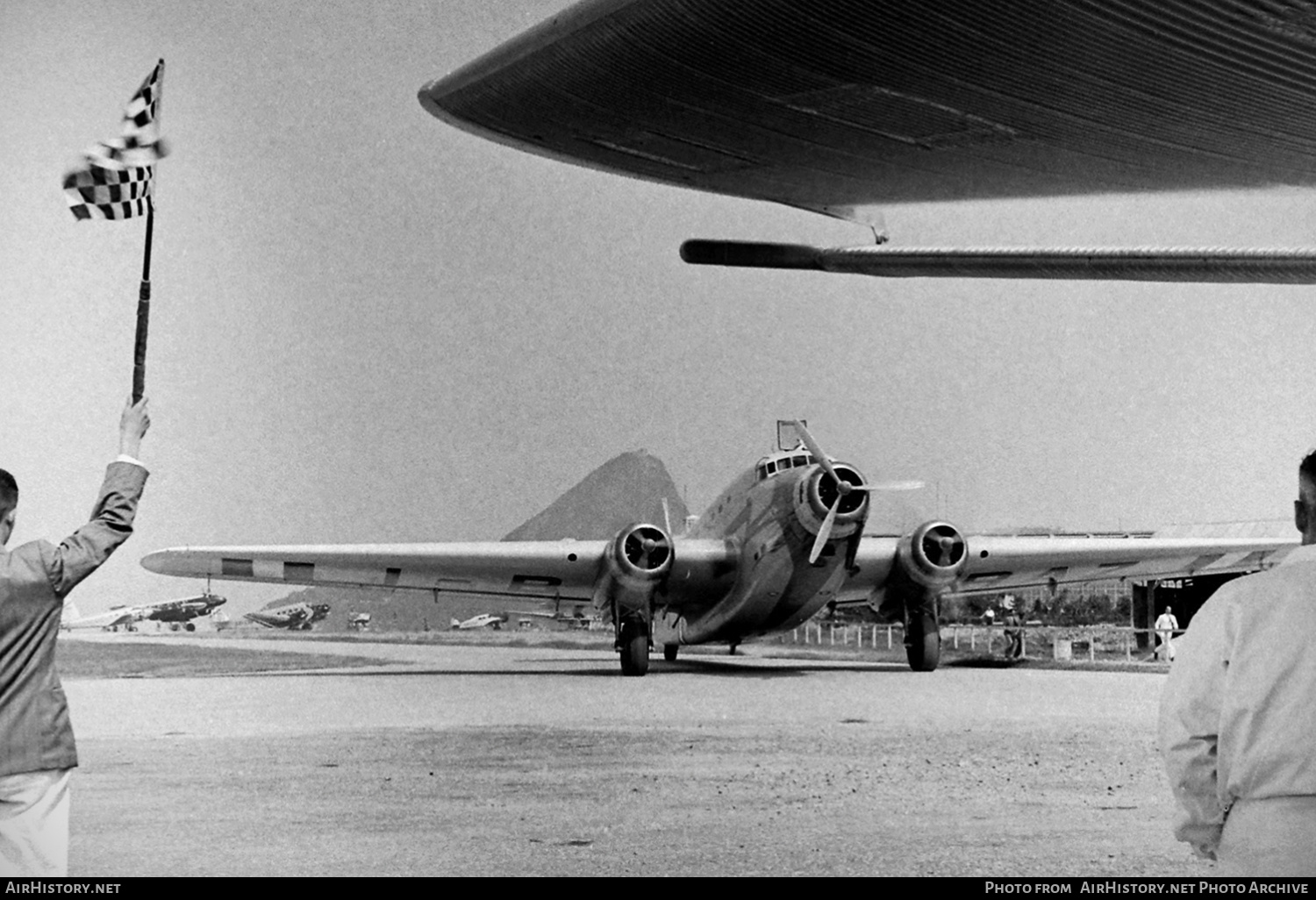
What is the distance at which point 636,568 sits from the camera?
1217cm

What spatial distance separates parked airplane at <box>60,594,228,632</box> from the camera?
6.60 meters

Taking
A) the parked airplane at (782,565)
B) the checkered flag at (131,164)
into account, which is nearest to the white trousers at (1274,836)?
the checkered flag at (131,164)

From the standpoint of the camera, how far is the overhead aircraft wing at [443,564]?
6695 mm

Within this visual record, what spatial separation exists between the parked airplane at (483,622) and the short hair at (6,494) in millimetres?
8679

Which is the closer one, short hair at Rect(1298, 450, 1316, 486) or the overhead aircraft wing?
short hair at Rect(1298, 450, 1316, 486)

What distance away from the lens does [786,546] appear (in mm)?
13109

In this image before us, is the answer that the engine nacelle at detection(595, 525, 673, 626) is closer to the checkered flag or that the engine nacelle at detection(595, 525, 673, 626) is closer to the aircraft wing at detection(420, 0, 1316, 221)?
the aircraft wing at detection(420, 0, 1316, 221)

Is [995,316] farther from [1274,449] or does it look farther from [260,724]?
[260,724]

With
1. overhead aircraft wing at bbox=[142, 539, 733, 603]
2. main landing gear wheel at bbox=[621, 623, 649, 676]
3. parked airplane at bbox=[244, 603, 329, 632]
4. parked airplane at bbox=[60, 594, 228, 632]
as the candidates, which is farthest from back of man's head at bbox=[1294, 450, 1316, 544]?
main landing gear wheel at bbox=[621, 623, 649, 676]

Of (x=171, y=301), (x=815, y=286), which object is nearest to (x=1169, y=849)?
(x=815, y=286)

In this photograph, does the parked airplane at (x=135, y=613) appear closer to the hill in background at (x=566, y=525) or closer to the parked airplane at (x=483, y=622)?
the hill in background at (x=566, y=525)

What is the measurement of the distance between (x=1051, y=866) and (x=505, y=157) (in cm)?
454

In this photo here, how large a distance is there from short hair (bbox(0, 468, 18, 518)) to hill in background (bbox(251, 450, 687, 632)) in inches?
189

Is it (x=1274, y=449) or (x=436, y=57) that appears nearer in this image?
(x=436, y=57)
